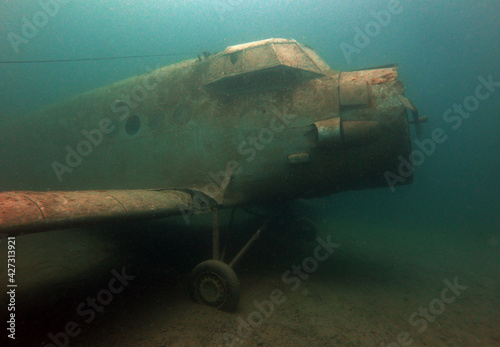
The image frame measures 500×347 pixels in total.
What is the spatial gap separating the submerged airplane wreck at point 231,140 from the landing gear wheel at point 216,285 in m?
0.02

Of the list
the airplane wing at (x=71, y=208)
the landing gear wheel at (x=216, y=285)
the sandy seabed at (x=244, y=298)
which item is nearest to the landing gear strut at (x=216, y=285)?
the landing gear wheel at (x=216, y=285)

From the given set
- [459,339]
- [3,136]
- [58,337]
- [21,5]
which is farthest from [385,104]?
[21,5]

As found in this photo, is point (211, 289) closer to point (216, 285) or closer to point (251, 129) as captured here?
point (216, 285)

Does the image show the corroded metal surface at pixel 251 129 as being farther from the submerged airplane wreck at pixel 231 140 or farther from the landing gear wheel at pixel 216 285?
the landing gear wheel at pixel 216 285

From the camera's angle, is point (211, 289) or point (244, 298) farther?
point (244, 298)

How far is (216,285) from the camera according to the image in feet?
12.2

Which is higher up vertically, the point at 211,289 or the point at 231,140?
the point at 231,140

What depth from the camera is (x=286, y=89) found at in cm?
459

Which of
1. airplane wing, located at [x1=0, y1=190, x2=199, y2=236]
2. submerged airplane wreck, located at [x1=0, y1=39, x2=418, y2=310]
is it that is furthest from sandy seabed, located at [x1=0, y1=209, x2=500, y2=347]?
airplane wing, located at [x1=0, y1=190, x2=199, y2=236]

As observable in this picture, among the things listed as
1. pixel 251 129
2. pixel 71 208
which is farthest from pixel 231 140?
pixel 71 208

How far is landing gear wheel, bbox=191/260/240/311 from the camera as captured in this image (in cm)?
359

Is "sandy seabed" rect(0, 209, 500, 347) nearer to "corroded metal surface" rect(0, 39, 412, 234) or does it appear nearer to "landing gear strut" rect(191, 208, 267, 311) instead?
"landing gear strut" rect(191, 208, 267, 311)

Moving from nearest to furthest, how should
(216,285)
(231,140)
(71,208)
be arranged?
(71,208), (216,285), (231,140)

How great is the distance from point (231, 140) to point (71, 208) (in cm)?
283
